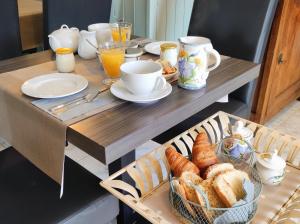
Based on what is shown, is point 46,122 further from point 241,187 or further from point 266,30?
point 266,30

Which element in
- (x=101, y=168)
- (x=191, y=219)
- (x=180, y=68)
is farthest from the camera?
(x=101, y=168)

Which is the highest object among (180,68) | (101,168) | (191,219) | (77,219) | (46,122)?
(180,68)

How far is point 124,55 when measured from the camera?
1135mm

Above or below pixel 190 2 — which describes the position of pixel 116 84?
below

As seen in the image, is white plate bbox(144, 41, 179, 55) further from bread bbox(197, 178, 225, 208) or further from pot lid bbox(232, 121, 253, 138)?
bread bbox(197, 178, 225, 208)

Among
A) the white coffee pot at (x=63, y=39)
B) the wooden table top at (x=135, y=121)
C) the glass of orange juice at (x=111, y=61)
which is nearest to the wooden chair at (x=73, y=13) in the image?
the white coffee pot at (x=63, y=39)

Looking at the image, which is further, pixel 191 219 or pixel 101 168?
pixel 101 168

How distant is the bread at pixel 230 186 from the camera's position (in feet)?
2.37

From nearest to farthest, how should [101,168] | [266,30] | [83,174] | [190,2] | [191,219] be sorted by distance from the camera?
[191,219]
[83,174]
[266,30]
[101,168]
[190,2]

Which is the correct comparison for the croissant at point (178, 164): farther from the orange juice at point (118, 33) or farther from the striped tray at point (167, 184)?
the orange juice at point (118, 33)

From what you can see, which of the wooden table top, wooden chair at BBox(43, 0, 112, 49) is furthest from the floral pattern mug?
wooden chair at BBox(43, 0, 112, 49)

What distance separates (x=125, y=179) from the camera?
1.00 m

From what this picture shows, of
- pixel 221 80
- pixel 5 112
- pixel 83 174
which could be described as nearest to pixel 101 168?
pixel 83 174

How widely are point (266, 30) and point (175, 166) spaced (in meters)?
0.94
